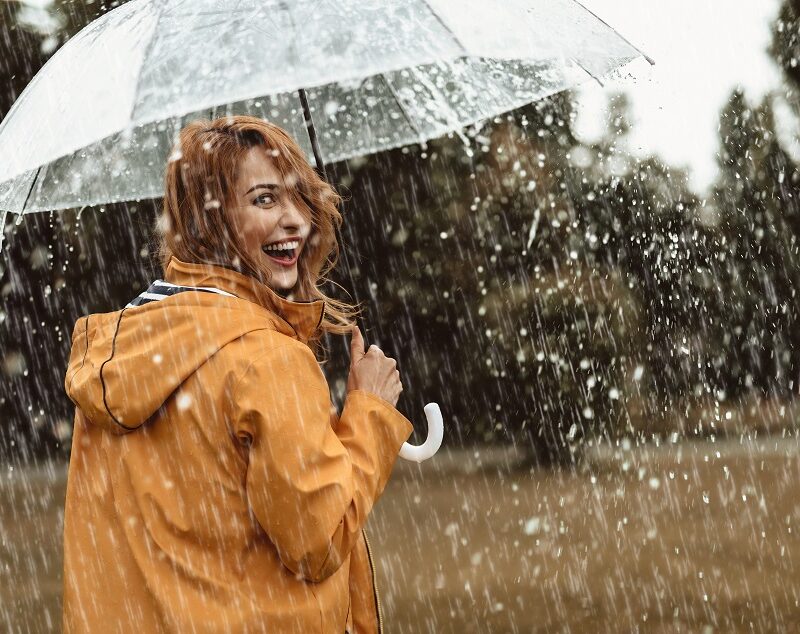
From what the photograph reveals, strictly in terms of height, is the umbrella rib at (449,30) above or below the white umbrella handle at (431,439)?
above

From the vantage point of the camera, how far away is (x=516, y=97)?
3189mm

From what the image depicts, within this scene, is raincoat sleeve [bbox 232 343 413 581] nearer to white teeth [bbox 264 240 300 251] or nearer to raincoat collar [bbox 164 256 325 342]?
raincoat collar [bbox 164 256 325 342]

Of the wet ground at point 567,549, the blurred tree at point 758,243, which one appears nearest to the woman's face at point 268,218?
the wet ground at point 567,549

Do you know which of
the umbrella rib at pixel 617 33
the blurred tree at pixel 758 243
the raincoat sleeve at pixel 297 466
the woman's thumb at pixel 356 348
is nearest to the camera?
the raincoat sleeve at pixel 297 466

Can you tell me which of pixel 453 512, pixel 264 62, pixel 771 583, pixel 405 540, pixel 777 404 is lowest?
pixel 777 404

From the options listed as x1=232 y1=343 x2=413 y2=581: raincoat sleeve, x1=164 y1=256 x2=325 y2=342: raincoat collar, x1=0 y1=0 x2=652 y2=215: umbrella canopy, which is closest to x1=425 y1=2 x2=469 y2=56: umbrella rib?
x1=0 y1=0 x2=652 y2=215: umbrella canopy

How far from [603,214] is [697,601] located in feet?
21.6

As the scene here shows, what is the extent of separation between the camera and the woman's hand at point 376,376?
6.86 feet

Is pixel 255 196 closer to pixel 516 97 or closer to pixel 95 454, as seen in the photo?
pixel 95 454

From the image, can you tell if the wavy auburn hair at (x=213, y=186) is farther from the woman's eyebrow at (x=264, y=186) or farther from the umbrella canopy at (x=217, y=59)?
the umbrella canopy at (x=217, y=59)

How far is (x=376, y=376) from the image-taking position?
2102 mm

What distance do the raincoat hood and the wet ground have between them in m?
3.85

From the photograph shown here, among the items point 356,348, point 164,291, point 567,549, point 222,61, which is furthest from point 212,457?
point 567,549

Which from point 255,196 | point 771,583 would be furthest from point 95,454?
point 771,583
